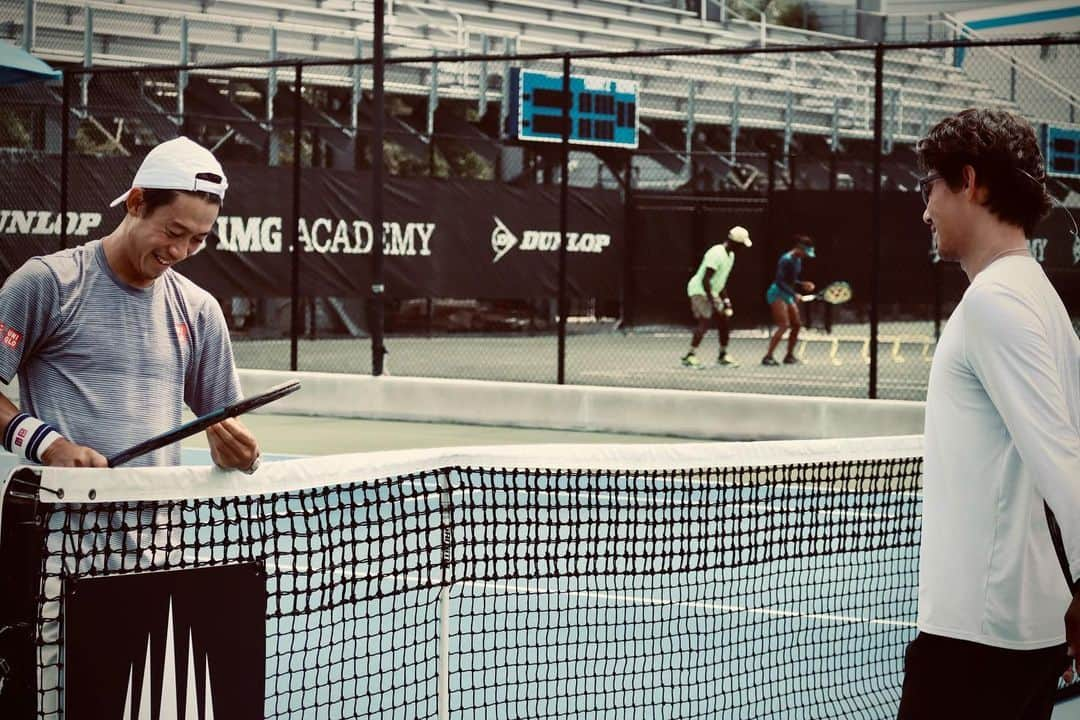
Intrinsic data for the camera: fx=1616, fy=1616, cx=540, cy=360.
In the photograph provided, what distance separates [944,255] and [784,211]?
58.6ft

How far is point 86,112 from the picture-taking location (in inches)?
846

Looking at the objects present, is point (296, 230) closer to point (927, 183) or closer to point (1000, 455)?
point (927, 183)

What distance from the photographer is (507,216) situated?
1864 centimetres

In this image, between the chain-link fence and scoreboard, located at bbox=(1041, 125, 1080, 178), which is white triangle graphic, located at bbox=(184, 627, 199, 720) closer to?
the chain-link fence

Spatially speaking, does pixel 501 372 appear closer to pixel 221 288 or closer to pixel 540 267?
pixel 540 267

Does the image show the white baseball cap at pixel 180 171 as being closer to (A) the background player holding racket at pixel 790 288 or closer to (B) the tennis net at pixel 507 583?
(B) the tennis net at pixel 507 583

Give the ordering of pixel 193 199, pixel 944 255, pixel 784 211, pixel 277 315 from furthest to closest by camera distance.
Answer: pixel 277 315 < pixel 784 211 < pixel 193 199 < pixel 944 255

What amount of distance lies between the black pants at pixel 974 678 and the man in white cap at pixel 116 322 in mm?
1420

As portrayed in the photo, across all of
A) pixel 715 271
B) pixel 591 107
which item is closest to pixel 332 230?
pixel 715 271

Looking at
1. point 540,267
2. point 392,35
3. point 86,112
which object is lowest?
point 540,267

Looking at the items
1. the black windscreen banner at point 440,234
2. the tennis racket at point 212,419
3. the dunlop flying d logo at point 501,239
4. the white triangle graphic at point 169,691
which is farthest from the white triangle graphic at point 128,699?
the dunlop flying d logo at point 501,239

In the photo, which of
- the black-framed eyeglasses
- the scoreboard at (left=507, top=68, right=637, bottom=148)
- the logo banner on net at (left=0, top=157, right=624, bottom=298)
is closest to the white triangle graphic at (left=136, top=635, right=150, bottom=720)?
the black-framed eyeglasses

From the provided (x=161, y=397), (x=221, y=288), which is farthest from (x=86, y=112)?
(x=161, y=397)

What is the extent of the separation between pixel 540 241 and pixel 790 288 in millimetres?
3317
